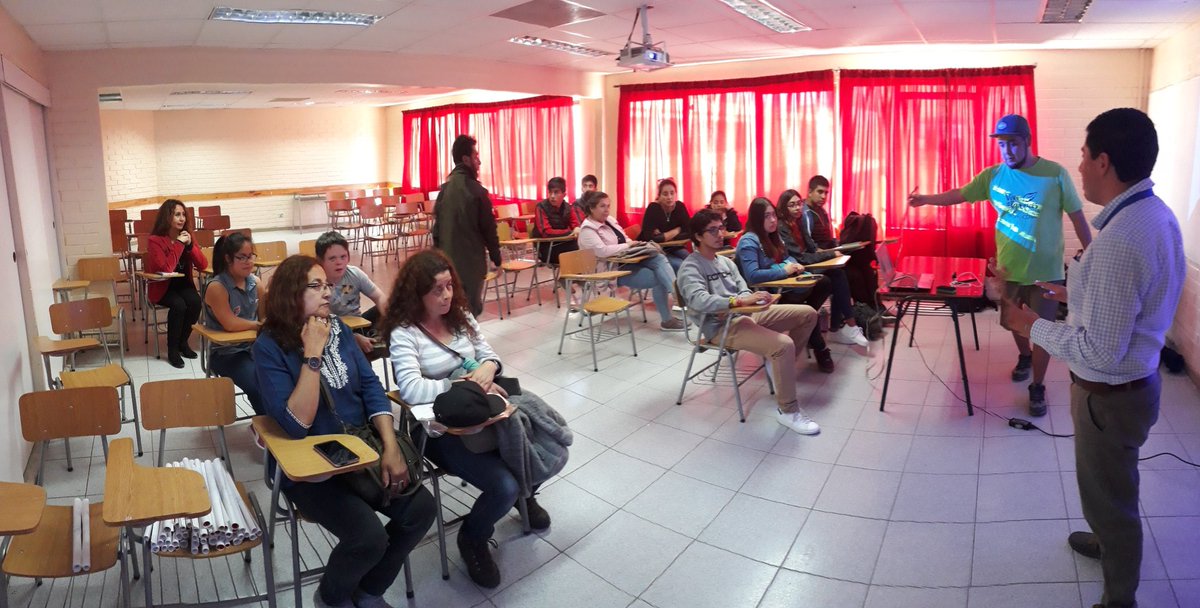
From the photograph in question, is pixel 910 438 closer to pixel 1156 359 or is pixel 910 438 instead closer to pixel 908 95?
pixel 1156 359

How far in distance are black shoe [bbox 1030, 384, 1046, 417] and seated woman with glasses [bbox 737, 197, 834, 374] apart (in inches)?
50.6

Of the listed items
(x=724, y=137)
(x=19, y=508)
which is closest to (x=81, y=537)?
(x=19, y=508)

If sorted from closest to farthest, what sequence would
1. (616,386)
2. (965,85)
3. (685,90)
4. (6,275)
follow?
(6,275) → (616,386) → (965,85) → (685,90)

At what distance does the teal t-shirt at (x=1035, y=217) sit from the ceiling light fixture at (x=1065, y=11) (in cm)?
132

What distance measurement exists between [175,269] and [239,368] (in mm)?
2641

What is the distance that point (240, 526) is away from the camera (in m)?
2.37

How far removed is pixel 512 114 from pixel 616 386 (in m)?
7.64

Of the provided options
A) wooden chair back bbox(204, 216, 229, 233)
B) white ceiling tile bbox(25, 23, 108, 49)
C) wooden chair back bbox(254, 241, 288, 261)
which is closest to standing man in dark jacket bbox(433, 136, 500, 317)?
wooden chair back bbox(254, 241, 288, 261)

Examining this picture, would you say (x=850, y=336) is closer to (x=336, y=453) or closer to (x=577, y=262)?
(x=577, y=262)

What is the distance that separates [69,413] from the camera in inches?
110

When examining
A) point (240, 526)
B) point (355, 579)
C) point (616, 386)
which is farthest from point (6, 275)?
point (616, 386)

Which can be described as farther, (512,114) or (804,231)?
(512,114)

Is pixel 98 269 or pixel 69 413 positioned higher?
pixel 98 269

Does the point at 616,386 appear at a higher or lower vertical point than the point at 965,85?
lower
